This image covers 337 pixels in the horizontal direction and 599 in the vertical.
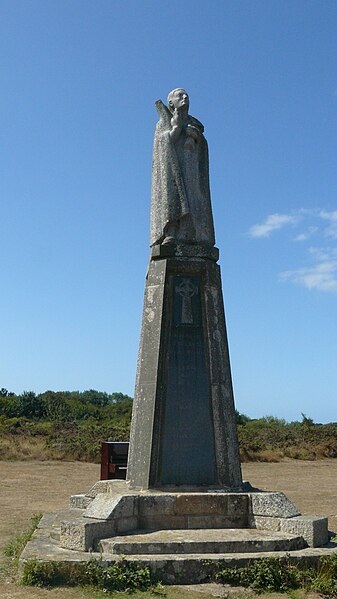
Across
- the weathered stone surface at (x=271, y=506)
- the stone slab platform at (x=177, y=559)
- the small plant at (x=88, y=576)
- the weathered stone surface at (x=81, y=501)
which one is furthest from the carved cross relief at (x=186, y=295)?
the small plant at (x=88, y=576)

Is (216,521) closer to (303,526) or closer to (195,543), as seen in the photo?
(195,543)

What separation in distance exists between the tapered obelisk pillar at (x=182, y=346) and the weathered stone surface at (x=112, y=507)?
1.94 feet

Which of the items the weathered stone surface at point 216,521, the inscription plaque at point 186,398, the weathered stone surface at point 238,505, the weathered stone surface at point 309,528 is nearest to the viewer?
the weathered stone surface at point 309,528

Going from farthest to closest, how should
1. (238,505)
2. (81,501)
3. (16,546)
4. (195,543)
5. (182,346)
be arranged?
(81,501), (182,346), (16,546), (238,505), (195,543)

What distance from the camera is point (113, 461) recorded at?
13023 millimetres

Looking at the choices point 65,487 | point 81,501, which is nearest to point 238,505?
point 81,501

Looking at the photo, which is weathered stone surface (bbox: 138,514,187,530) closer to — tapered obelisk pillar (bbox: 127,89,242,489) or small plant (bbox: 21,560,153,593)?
tapered obelisk pillar (bbox: 127,89,242,489)

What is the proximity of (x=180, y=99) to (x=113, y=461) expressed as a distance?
706 centimetres

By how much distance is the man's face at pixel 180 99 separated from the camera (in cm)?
943

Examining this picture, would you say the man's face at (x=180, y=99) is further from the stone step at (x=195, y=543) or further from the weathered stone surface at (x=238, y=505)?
the stone step at (x=195, y=543)

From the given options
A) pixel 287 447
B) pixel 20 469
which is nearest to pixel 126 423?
pixel 287 447

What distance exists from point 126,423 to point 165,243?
26.3 metres

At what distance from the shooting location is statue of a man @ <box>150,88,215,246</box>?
9.02m

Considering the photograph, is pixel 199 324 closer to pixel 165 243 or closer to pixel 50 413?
pixel 165 243
